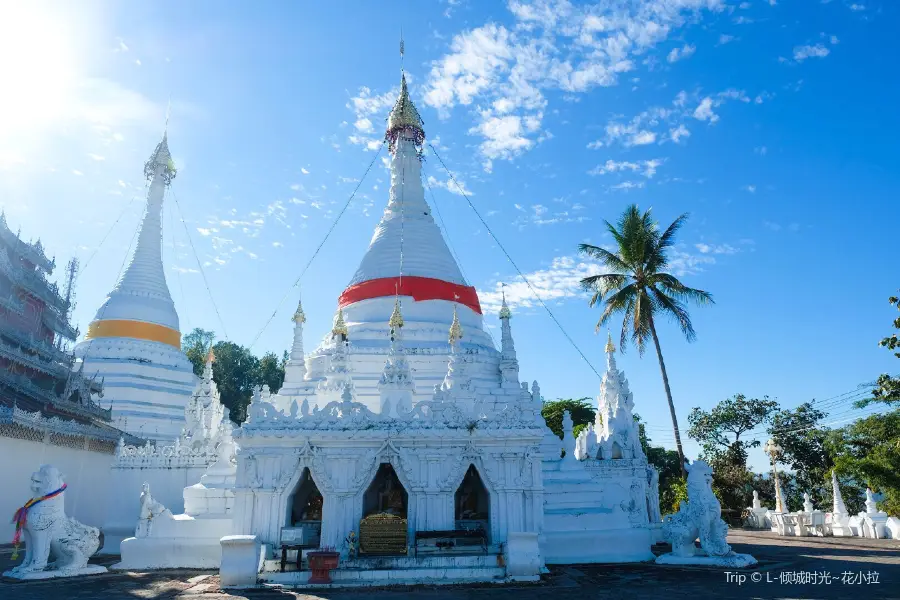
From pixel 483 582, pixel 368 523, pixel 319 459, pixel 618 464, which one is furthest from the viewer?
pixel 618 464

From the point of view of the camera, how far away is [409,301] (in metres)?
29.5

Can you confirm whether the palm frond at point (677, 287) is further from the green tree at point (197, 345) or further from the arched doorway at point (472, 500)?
the green tree at point (197, 345)

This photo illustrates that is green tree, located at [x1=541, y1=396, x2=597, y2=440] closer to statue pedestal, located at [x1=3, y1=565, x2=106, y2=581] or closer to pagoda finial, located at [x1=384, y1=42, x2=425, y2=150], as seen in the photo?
pagoda finial, located at [x1=384, y1=42, x2=425, y2=150]

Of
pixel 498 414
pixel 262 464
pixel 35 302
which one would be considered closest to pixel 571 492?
pixel 498 414

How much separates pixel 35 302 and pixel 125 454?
43.8 ft

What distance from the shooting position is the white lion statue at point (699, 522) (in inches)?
712

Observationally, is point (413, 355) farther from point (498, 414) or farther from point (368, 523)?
point (368, 523)

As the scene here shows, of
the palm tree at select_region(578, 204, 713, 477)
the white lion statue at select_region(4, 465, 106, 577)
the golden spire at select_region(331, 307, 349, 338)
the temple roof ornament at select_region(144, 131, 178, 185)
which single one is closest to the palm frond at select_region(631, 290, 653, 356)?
the palm tree at select_region(578, 204, 713, 477)

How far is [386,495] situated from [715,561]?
979cm

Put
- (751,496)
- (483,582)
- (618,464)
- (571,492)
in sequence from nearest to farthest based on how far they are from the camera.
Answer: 1. (483,582)
2. (571,492)
3. (618,464)
4. (751,496)

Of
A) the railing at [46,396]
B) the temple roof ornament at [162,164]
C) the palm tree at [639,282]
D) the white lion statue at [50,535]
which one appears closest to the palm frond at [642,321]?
the palm tree at [639,282]

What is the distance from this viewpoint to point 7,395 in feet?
89.3

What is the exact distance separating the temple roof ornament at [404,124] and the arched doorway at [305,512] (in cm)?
2345

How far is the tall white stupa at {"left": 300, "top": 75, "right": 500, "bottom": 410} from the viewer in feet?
87.0
